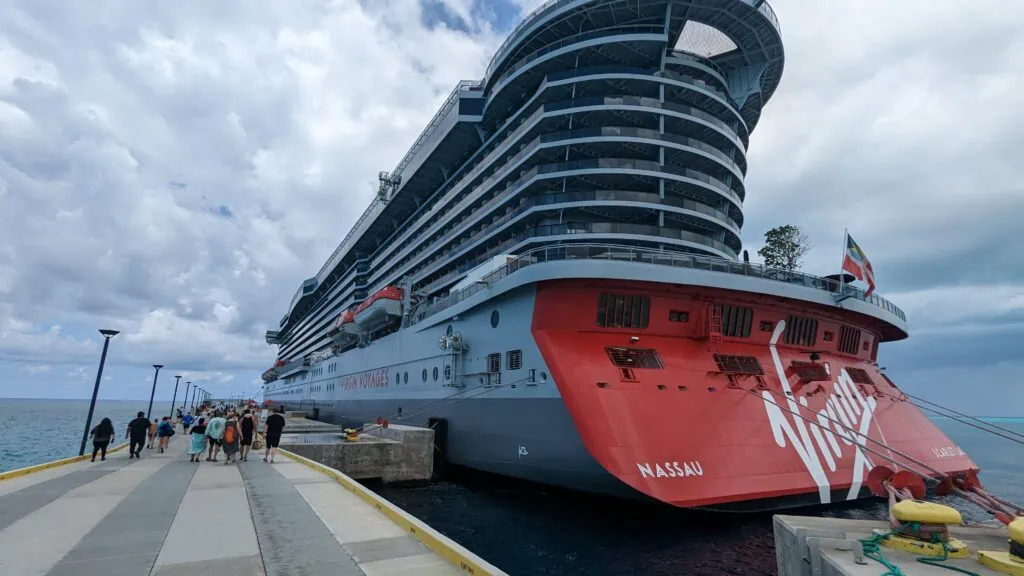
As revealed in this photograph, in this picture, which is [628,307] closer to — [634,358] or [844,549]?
[634,358]

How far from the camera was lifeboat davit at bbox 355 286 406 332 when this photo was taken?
90.0 ft

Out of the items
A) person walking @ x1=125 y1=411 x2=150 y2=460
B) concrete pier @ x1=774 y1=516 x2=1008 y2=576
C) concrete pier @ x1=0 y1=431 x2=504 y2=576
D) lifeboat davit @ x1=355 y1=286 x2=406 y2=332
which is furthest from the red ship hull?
lifeboat davit @ x1=355 y1=286 x2=406 y2=332

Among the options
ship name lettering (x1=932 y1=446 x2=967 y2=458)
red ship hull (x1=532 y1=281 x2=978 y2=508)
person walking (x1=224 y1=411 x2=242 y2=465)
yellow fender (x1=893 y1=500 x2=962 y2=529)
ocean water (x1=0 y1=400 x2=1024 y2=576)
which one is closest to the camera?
yellow fender (x1=893 y1=500 x2=962 y2=529)

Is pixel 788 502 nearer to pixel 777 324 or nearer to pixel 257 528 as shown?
pixel 777 324

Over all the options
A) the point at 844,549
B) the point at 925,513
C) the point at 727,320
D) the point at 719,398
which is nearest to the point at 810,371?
the point at 727,320

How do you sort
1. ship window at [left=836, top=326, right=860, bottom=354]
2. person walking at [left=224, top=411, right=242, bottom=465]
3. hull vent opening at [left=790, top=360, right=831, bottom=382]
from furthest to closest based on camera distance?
ship window at [left=836, top=326, right=860, bottom=354] < hull vent opening at [left=790, top=360, right=831, bottom=382] < person walking at [left=224, top=411, right=242, bottom=465]

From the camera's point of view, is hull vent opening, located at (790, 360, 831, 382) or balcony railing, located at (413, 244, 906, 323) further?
hull vent opening, located at (790, 360, 831, 382)

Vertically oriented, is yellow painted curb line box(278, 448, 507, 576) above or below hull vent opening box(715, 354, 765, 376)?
below

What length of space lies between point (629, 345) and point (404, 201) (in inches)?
1328

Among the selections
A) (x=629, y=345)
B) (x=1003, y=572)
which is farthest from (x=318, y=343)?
(x=1003, y=572)

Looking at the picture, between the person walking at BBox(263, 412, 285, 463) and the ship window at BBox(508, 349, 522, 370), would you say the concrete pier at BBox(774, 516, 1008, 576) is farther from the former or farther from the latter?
the person walking at BBox(263, 412, 285, 463)

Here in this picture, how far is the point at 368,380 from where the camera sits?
3192 cm

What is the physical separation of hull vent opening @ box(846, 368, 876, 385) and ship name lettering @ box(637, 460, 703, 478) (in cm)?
903
